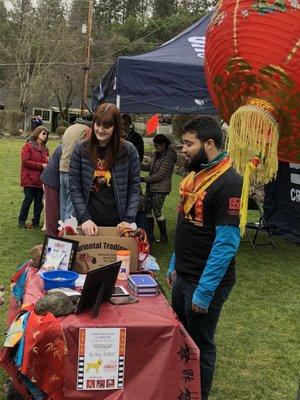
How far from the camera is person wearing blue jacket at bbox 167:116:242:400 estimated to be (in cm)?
A: 257

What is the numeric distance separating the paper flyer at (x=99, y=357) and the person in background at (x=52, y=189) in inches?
121

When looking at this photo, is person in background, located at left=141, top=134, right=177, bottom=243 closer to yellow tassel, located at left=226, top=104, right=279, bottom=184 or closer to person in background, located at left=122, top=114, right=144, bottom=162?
person in background, located at left=122, top=114, right=144, bottom=162

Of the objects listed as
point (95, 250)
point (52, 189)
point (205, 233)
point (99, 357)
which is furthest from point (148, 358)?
point (52, 189)

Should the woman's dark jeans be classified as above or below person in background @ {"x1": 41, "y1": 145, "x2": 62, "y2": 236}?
below

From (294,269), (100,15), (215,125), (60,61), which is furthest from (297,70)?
(100,15)

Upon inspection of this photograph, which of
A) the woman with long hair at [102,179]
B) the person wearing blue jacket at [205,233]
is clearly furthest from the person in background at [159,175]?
the person wearing blue jacket at [205,233]

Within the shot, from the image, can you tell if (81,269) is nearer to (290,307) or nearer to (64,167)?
(64,167)

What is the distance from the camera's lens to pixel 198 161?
2.68m

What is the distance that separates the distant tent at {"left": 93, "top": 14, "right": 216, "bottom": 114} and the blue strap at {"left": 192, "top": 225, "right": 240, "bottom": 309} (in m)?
3.35

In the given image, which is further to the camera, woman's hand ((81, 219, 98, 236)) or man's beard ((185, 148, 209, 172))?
woman's hand ((81, 219, 98, 236))

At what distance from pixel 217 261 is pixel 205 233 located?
20 centimetres

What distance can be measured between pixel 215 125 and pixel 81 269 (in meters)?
1.28

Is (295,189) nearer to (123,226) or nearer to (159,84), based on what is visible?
(159,84)

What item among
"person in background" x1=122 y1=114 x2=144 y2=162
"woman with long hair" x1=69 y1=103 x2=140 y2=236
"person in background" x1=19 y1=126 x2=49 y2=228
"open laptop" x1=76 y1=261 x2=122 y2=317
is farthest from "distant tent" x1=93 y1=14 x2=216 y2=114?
"open laptop" x1=76 y1=261 x2=122 y2=317
